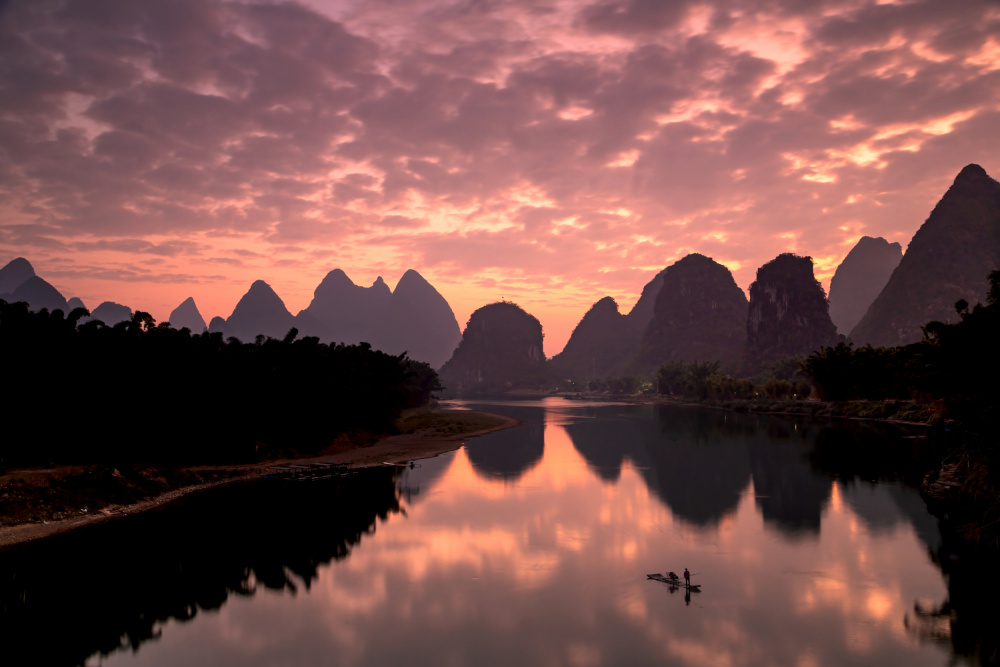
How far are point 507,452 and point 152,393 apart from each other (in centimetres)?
3657

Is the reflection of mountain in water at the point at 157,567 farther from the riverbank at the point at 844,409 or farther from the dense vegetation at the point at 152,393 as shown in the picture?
the riverbank at the point at 844,409

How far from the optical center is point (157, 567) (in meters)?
28.6

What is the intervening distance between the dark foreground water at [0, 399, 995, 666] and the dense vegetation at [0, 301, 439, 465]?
872 centimetres

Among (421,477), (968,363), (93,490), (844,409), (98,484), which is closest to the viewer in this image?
(968,363)

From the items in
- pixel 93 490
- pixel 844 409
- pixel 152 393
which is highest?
pixel 152 393

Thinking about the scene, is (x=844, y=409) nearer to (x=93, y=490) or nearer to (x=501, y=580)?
(x=501, y=580)

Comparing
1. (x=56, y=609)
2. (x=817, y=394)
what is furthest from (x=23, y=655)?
(x=817, y=394)

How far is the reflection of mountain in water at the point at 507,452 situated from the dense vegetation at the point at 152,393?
16272 millimetres

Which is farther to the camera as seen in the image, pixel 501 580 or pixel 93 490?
pixel 93 490

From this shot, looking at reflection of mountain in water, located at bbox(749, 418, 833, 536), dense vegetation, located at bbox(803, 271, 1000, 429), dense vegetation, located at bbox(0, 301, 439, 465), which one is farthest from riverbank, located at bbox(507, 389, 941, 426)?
dense vegetation, located at bbox(0, 301, 439, 465)

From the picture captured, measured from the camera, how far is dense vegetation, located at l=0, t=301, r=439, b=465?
1638 inches

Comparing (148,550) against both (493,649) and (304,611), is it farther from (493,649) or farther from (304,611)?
(493,649)

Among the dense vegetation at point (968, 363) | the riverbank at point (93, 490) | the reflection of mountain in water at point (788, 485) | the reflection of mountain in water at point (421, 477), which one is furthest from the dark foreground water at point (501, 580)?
the dense vegetation at point (968, 363)

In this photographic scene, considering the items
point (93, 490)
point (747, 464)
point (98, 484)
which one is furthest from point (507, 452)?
point (93, 490)
